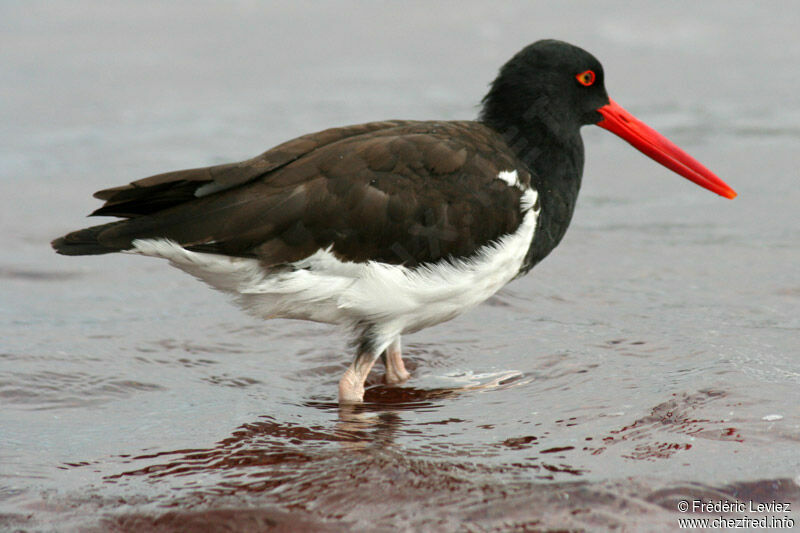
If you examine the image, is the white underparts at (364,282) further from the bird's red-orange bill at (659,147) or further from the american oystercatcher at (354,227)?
the bird's red-orange bill at (659,147)

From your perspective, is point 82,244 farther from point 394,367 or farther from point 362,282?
point 394,367

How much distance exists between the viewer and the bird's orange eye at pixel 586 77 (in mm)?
6113

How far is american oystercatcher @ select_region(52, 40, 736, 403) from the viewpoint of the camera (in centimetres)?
502

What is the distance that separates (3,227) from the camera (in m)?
8.60

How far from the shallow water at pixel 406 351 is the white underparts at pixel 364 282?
1.61ft

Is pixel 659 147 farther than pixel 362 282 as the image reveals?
Yes

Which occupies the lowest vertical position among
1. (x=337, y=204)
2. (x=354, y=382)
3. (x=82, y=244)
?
(x=354, y=382)

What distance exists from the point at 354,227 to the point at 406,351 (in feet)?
4.79

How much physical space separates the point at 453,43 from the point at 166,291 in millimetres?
7926

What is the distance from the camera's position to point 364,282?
203 inches

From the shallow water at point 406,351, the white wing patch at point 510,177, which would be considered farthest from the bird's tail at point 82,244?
the white wing patch at point 510,177

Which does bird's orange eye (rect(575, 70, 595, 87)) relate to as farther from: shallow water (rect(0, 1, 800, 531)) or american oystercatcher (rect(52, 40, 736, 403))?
shallow water (rect(0, 1, 800, 531))

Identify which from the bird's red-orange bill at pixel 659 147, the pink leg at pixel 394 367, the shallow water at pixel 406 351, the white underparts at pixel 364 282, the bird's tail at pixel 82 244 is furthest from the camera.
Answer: the bird's red-orange bill at pixel 659 147

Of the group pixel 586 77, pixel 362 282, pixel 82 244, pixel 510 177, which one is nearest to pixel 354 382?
pixel 362 282
